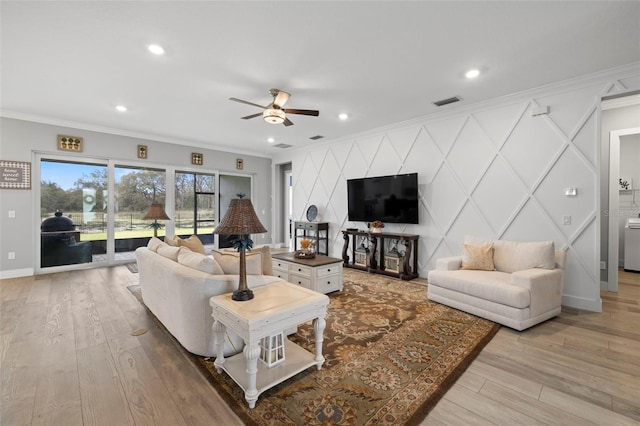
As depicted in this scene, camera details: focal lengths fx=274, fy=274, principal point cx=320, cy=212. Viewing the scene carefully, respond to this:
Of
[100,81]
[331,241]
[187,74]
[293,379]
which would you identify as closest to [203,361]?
[293,379]

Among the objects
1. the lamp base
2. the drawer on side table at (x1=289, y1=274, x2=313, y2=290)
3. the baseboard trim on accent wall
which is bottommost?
the baseboard trim on accent wall

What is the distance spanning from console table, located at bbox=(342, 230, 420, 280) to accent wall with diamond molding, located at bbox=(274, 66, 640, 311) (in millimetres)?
179

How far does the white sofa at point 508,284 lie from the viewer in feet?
9.18

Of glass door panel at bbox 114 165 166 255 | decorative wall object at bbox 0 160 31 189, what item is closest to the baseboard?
glass door panel at bbox 114 165 166 255

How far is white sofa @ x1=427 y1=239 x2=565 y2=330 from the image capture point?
280 centimetres

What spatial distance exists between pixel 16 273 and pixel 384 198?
6576 millimetres

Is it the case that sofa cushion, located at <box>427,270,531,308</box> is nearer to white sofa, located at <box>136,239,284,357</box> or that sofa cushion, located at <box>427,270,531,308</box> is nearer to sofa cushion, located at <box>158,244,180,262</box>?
white sofa, located at <box>136,239,284,357</box>

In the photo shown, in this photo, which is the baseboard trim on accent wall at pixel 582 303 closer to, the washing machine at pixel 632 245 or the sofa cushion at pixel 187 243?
the washing machine at pixel 632 245

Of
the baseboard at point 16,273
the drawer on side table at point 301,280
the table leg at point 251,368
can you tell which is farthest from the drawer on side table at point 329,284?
the baseboard at point 16,273

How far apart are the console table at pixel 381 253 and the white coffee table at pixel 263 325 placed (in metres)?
2.93

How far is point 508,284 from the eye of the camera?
2.95 m

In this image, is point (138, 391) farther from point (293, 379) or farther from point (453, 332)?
point (453, 332)

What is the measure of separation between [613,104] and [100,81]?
7126 millimetres

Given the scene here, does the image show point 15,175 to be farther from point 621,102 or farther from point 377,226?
point 621,102
